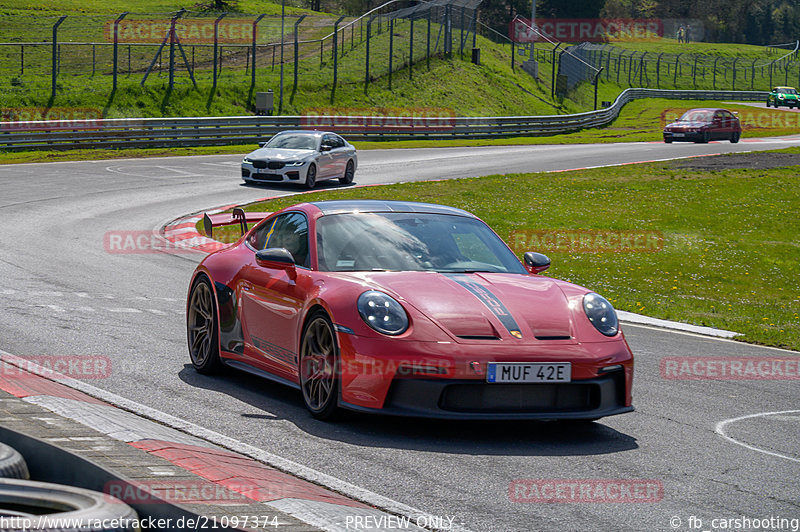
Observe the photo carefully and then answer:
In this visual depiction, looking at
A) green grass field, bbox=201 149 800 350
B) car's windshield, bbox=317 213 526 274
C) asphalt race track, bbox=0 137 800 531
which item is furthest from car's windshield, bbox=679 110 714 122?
car's windshield, bbox=317 213 526 274

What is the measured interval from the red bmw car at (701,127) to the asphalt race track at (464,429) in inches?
1378

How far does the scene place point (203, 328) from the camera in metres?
8.41

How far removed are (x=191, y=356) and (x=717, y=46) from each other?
13288 centimetres

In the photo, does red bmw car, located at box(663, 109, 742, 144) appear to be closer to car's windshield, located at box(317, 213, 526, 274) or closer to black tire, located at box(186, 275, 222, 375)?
car's windshield, located at box(317, 213, 526, 274)

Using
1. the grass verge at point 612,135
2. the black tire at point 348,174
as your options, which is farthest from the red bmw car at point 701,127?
the black tire at point 348,174

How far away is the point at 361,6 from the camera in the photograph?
10456 cm

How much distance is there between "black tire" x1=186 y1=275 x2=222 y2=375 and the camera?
26.7 ft

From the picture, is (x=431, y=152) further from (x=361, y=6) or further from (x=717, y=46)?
(x=717, y=46)

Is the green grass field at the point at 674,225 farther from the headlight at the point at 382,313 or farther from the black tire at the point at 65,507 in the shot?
the black tire at the point at 65,507

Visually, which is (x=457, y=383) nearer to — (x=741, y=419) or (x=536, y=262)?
(x=536, y=262)

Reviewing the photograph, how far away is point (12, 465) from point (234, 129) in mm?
35961

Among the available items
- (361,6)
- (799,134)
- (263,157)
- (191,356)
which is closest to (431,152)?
(263,157)

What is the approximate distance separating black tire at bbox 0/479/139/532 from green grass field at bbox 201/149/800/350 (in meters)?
8.55

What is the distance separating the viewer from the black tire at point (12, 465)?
402 centimetres
